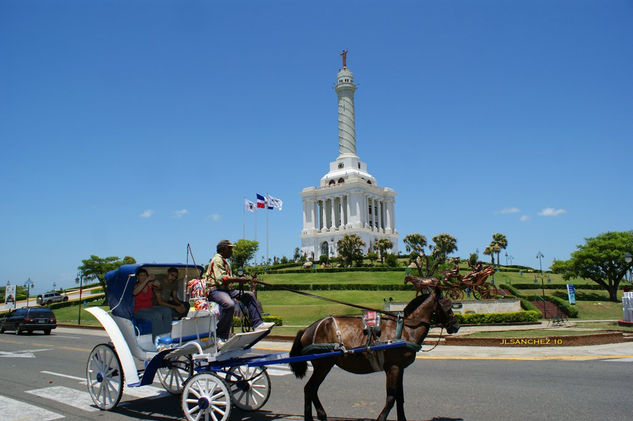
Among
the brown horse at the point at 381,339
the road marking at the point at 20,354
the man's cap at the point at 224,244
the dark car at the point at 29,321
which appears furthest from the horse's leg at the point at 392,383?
the dark car at the point at 29,321

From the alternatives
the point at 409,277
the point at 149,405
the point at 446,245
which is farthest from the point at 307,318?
the point at 446,245

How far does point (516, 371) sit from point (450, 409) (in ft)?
15.4

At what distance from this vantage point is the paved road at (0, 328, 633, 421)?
24.3 ft

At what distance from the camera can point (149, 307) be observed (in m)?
8.80

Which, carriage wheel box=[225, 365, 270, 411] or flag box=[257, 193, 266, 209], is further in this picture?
A: flag box=[257, 193, 266, 209]

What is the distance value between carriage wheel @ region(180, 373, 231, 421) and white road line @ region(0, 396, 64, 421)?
2.55m

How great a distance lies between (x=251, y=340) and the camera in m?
→ 7.62

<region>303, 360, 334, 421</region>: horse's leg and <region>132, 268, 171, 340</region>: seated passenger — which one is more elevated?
<region>132, 268, 171, 340</region>: seated passenger

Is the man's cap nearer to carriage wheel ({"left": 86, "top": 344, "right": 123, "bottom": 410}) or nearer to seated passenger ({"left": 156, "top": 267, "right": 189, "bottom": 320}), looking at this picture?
seated passenger ({"left": 156, "top": 267, "right": 189, "bottom": 320})

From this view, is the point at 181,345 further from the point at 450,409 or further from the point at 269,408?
the point at 450,409

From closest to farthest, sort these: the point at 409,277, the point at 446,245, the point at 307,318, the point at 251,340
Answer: the point at 409,277 < the point at 251,340 < the point at 307,318 < the point at 446,245

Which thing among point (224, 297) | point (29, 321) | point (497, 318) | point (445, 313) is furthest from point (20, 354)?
point (497, 318)

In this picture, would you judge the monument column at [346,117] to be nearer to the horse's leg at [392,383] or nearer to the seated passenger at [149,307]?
the seated passenger at [149,307]

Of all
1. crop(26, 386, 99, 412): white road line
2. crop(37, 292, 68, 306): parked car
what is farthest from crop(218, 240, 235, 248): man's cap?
crop(37, 292, 68, 306): parked car
